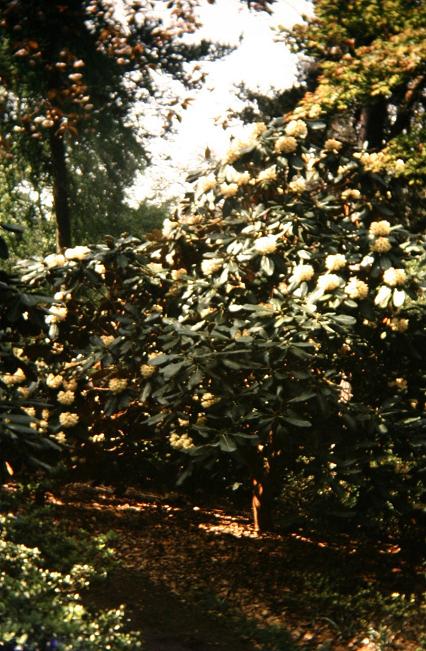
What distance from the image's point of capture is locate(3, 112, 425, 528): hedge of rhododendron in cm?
432

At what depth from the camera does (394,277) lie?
4473mm

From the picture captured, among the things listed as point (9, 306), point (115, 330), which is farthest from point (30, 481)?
point (9, 306)

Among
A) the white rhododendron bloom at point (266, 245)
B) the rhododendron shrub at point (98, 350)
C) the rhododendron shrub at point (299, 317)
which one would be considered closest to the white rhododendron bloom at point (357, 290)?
the rhododendron shrub at point (299, 317)

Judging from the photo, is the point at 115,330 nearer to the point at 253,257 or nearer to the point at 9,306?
the point at 253,257

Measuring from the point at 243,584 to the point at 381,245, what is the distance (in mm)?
2351

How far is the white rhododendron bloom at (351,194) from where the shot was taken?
534 centimetres

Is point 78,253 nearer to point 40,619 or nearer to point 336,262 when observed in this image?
point 336,262

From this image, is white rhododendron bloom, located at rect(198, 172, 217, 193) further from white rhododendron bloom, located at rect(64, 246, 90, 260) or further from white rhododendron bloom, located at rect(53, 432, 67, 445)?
white rhododendron bloom, located at rect(53, 432, 67, 445)

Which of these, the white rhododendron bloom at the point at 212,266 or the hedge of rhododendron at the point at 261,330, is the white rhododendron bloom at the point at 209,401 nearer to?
the hedge of rhododendron at the point at 261,330

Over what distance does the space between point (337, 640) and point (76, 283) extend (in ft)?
9.28

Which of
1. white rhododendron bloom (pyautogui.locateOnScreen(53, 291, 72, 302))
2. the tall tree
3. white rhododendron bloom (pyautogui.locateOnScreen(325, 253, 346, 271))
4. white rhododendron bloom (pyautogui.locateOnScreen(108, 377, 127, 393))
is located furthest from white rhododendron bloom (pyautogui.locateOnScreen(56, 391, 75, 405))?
the tall tree

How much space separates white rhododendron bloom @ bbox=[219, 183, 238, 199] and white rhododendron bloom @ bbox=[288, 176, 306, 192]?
16.0 inches

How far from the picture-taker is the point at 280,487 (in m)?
5.80

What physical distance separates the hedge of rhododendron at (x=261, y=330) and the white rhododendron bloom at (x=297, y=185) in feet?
0.03
